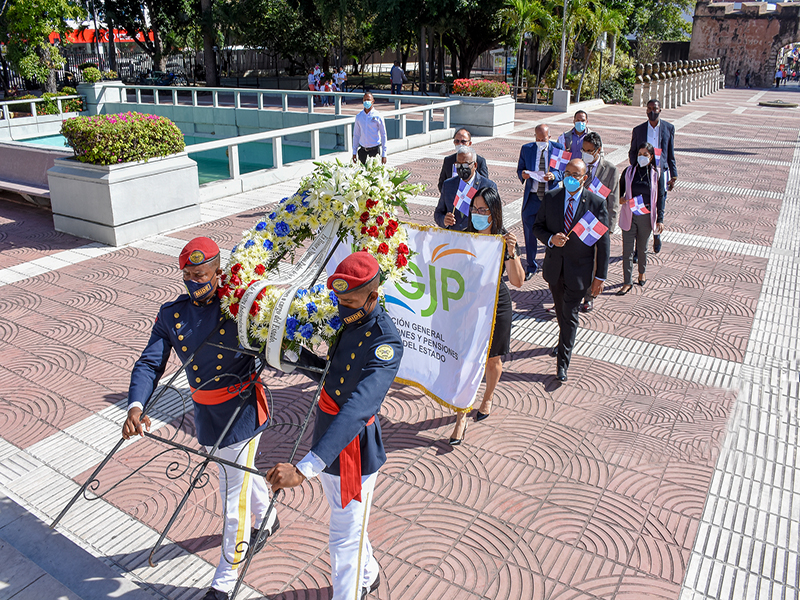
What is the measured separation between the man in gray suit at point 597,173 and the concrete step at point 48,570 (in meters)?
5.38

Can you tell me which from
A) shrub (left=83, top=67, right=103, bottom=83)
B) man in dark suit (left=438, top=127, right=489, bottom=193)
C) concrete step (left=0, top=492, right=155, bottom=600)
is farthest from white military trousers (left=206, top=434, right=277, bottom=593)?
shrub (left=83, top=67, right=103, bottom=83)

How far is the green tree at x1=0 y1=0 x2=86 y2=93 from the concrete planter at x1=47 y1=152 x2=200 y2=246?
1753 centimetres

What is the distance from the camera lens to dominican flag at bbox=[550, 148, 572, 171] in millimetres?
8281

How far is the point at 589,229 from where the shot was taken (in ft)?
19.2

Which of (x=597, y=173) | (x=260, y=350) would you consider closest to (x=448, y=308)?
(x=260, y=350)

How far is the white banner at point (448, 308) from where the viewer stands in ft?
16.4

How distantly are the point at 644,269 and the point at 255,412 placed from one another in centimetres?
622

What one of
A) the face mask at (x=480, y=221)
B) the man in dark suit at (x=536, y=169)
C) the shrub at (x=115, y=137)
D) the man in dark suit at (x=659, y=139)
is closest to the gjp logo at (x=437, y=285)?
the face mask at (x=480, y=221)

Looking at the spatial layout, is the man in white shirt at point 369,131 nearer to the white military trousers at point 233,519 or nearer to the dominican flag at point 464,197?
the dominican flag at point 464,197

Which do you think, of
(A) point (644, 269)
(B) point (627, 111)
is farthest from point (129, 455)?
(B) point (627, 111)

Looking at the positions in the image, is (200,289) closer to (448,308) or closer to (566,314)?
(448,308)

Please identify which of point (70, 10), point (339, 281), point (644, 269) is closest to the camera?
point (339, 281)

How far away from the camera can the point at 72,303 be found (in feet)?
25.5

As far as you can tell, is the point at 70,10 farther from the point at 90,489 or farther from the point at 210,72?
the point at 90,489
